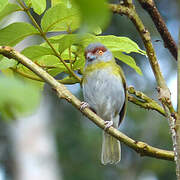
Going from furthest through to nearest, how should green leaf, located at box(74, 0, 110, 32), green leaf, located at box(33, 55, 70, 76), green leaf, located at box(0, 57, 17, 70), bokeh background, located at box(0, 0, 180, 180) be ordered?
bokeh background, located at box(0, 0, 180, 180)
green leaf, located at box(33, 55, 70, 76)
green leaf, located at box(0, 57, 17, 70)
green leaf, located at box(74, 0, 110, 32)

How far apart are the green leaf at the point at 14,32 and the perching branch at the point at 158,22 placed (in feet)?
1.52

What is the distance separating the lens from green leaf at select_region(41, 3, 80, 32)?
52.3 inches

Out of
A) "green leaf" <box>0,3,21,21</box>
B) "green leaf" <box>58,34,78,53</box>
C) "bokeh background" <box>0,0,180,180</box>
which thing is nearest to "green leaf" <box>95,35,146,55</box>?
"green leaf" <box>58,34,78,53</box>

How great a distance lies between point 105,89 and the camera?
10.6ft

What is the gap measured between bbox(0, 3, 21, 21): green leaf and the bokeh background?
7.88 m

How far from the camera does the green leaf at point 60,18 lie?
1329 millimetres

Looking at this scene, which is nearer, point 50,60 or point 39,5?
point 39,5

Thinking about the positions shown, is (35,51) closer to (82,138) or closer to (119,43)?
(119,43)

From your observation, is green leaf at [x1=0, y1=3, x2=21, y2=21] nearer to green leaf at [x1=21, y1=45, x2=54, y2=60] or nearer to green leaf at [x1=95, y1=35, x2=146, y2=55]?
green leaf at [x1=21, y1=45, x2=54, y2=60]

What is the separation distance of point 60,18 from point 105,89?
1.87 meters

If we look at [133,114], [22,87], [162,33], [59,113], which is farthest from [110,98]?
[59,113]

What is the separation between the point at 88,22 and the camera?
1.47 ft

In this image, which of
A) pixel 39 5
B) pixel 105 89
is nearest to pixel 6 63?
pixel 39 5

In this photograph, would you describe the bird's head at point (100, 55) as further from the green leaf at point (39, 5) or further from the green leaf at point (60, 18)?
the green leaf at point (39, 5)
